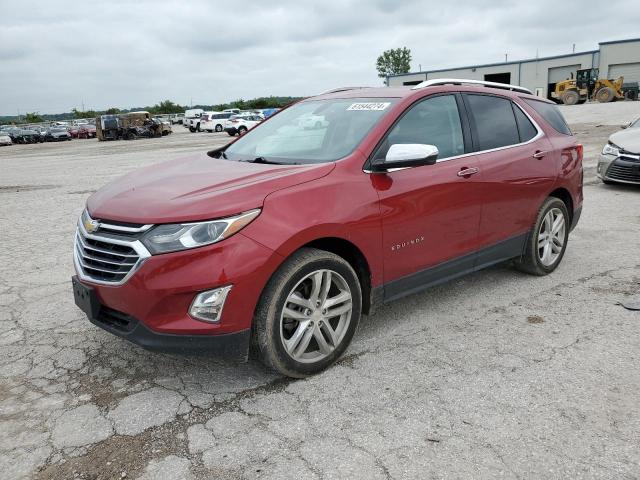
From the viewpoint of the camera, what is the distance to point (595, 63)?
57.2 meters

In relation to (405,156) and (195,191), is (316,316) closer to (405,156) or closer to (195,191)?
(195,191)

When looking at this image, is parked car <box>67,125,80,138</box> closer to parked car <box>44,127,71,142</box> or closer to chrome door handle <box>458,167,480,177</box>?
parked car <box>44,127,71,142</box>

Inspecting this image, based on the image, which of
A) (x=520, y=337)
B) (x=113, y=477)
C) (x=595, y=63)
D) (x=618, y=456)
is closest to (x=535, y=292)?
(x=520, y=337)

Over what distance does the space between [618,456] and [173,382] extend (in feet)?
7.90

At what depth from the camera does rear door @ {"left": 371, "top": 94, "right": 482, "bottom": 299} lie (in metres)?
3.46

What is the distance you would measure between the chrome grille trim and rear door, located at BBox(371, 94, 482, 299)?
1497 mm

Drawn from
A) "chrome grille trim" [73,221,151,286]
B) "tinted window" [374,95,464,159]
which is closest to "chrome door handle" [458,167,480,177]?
"tinted window" [374,95,464,159]

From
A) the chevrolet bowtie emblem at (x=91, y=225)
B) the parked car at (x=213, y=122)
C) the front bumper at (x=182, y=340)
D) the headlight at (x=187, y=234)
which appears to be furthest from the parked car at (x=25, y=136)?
the headlight at (x=187, y=234)

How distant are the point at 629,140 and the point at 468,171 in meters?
6.82

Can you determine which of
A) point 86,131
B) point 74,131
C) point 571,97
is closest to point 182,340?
point 571,97

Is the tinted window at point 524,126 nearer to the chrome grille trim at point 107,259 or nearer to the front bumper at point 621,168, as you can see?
the chrome grille trim at point 107,259

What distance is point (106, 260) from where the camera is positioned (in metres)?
2.96

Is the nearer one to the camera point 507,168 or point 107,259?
point 107,259

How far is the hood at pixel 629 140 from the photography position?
29.3 ft
